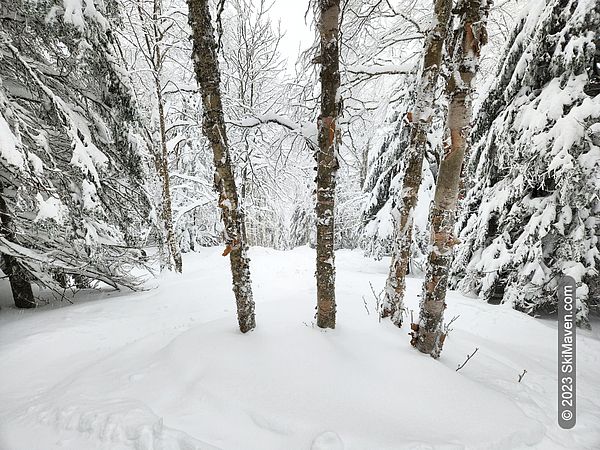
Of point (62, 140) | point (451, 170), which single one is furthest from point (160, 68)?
point (451, 170)

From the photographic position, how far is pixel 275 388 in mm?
2561

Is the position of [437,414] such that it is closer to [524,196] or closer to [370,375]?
[370,375]

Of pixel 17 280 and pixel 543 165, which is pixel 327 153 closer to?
pixel 543 165

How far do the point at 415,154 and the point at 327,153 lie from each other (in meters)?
1.33

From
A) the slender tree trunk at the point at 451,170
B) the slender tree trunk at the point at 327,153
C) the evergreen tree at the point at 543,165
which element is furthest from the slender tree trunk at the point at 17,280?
the evergreen tree at the point at 543,165

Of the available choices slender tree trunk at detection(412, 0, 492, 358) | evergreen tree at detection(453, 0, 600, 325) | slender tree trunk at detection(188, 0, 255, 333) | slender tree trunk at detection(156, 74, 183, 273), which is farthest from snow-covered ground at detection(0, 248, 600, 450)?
slender tree trunk at detection(156, 74, 183, 273)

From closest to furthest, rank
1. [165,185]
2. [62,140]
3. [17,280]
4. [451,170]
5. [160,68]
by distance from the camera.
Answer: [451,170]
[62,140]
[17,280]
[160,68]
[165,185]

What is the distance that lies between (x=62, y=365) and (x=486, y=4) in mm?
5495

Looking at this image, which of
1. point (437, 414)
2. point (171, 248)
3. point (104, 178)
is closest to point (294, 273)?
point (171, 248)

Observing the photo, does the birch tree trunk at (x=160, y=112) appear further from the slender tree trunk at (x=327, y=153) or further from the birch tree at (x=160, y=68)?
the slender tree trunk at (x=327, y=153)

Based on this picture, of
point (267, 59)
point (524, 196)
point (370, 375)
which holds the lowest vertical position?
point (370, 375)

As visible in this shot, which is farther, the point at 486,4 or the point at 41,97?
the point at 41,97

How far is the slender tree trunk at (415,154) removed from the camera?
3426mm

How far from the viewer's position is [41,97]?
4250mm
